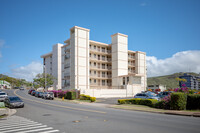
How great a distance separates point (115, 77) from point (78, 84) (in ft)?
41.8

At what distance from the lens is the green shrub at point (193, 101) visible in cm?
1923

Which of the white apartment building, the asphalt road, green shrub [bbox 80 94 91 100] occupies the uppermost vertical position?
the white apartment building

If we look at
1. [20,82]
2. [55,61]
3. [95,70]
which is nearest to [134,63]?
[95,70]

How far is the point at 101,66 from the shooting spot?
58.8 metres

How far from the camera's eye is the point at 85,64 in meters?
52.1

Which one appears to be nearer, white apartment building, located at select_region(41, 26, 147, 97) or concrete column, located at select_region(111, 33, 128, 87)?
white apartment building, located at select_region(41, 26, 147, 97)

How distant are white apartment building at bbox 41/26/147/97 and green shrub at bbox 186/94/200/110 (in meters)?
25.4

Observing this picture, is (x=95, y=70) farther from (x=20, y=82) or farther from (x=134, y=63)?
A: (x=20, y=82)

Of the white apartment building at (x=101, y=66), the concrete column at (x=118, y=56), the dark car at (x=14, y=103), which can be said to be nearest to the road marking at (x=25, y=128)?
the dark car at (x=14, y=103)

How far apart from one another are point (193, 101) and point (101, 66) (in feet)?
133

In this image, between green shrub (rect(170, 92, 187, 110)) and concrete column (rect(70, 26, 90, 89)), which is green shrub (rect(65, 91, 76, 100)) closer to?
concrete column (rect(70, 26, 90, 89))

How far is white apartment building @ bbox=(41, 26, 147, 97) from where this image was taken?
1987 inches

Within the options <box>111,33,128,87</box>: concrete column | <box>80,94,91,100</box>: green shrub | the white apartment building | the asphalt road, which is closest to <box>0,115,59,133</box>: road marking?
the asphalt road

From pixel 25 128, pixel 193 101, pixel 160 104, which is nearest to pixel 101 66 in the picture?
pixel 160 104
